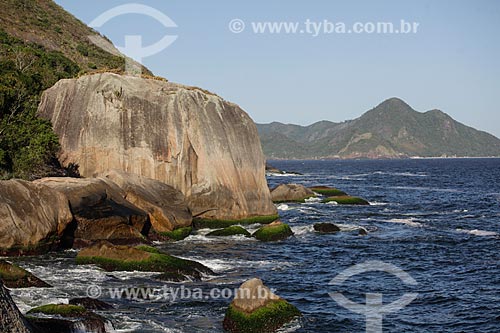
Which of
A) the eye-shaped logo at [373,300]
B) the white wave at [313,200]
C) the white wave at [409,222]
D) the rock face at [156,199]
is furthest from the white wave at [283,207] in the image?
the eye-shaped logo at [373,300]

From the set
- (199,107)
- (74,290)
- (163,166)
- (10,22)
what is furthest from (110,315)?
(10,22)

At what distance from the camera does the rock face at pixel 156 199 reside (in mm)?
36812

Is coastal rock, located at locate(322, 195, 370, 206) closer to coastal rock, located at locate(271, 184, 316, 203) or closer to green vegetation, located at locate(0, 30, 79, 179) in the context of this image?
coastal rock, located at locate(271, 184, 316, 203)

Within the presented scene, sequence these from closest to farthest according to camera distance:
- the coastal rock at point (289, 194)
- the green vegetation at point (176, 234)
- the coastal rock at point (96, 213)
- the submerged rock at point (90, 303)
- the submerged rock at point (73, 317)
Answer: the submerged rock at point (73, 317) < the submerged rock at point (90, 303) < the coastal rock at point (96, 213) < the green vegetation at point (176, 234) < the coastal rock at point (289, 194)

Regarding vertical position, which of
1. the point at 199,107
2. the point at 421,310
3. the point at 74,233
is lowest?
the point at 421,310

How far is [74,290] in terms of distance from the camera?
2225cm

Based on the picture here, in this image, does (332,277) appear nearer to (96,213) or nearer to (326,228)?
(96,213)

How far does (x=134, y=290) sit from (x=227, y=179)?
20696mm

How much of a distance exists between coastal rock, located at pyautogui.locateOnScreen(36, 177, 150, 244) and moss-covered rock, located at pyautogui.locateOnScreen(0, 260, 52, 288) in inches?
365

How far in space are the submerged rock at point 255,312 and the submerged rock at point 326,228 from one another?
22.9 metres

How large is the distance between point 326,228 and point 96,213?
56.8 feet

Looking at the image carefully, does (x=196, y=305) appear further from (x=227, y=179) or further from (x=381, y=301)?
(x=227, y=179)

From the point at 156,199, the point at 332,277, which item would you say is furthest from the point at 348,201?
the point at 332,277

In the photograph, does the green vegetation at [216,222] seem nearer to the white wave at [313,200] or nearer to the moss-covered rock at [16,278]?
the moss-covered rock at [16,278]
